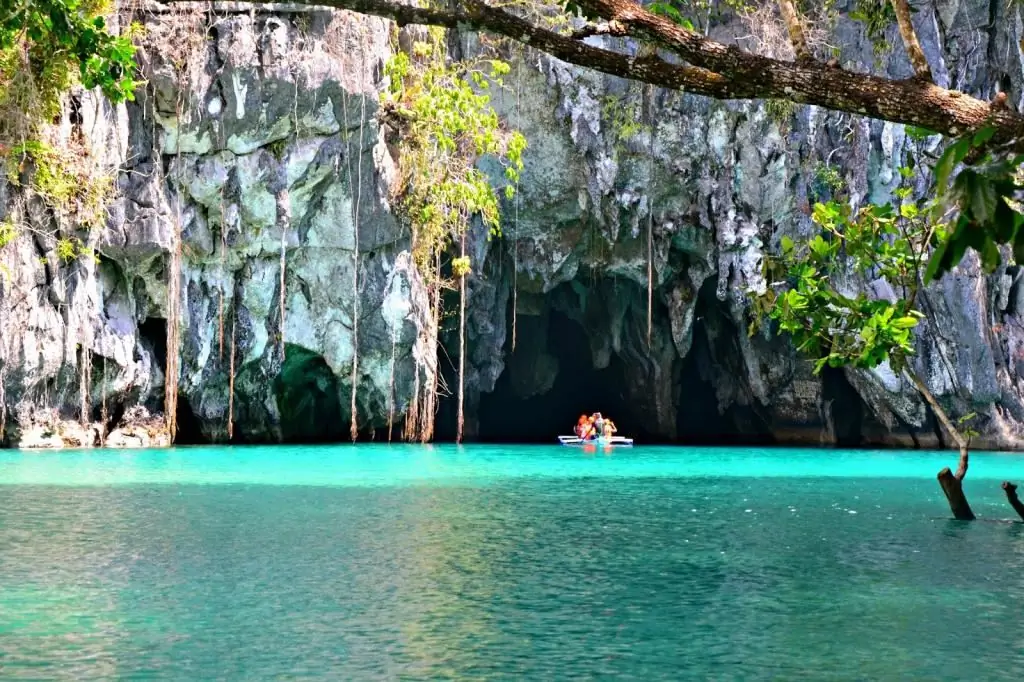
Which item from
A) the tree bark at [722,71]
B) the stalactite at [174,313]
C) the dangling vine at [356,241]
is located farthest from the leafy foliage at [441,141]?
the tree bark at [722,71]

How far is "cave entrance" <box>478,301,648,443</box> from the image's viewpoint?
103ft

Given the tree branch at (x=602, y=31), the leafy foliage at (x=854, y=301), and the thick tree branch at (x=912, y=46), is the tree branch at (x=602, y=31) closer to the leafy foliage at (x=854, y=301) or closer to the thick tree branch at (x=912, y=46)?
the thick tree branch at (x=912, y=46)

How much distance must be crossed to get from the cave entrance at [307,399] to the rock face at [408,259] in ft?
0.20

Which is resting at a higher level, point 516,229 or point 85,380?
point 516,229

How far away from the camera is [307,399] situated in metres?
26.6

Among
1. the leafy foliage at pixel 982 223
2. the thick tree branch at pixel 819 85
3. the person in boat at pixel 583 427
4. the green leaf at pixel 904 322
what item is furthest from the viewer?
the person in boat at pixel 583 427

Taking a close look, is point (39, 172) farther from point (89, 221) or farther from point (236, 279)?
point (236, 279)

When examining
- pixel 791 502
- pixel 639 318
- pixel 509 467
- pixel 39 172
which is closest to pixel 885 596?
pixel 791 502

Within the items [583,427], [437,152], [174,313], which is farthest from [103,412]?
[583,427]

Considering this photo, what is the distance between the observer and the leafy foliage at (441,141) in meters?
22.5

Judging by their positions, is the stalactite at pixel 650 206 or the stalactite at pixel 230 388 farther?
the stalactite at pixel 650 206

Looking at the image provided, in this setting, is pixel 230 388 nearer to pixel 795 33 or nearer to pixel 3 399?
pixel 3 399

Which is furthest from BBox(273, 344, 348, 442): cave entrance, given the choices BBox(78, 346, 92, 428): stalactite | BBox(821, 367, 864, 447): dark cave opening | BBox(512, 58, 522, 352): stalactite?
BBox(821, 367, 864, 447): dark cave opening

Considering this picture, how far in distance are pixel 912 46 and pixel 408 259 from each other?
19171 mm
